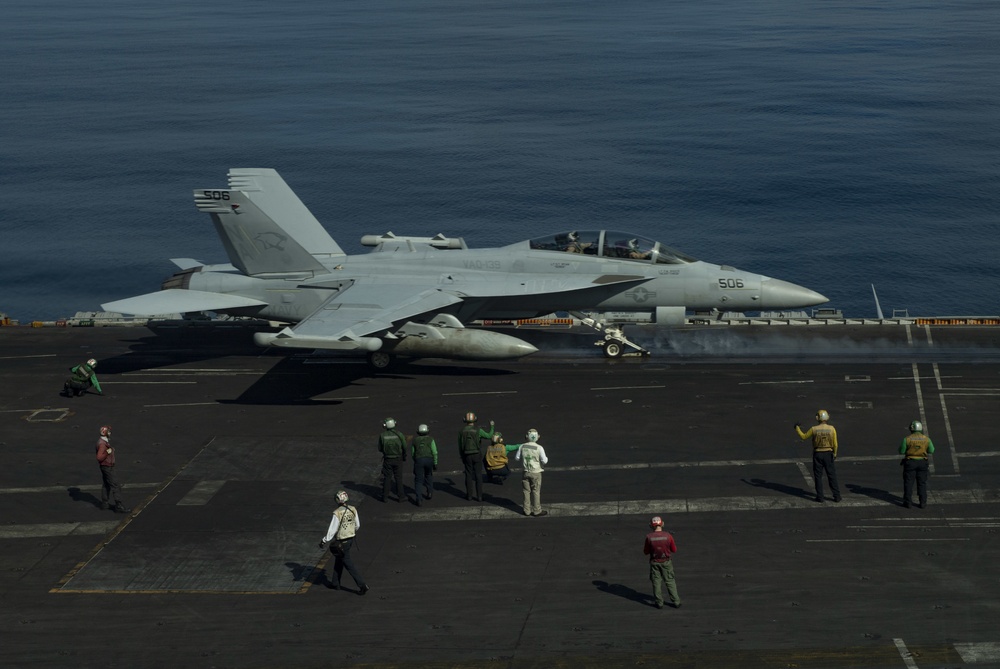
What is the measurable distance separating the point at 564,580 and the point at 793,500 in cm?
607

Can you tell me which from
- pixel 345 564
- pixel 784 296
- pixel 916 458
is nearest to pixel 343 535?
pixel 345 564

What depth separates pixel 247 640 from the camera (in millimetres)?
18531

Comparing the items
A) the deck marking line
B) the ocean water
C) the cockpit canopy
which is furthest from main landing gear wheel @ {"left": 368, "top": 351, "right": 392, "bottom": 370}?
the ocean water

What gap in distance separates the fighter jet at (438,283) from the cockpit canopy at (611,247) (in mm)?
31

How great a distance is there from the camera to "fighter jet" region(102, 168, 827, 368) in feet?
115

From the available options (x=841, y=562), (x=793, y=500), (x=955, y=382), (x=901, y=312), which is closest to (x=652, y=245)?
(x=955, y=382)

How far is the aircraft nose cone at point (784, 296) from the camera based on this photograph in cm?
3556

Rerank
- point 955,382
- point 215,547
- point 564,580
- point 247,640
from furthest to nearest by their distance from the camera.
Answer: point 955,382
point 215,547
point 564,580
point 247,640

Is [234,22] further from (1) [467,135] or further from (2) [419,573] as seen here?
(2) [419,573]

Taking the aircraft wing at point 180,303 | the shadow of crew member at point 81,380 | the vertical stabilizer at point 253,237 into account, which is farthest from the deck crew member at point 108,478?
the vertical stabilizer at point 253,237

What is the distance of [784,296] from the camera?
3556cm

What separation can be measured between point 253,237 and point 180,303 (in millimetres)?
3060

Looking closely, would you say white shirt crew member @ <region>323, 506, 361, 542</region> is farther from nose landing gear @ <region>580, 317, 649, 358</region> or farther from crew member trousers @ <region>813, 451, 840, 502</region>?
nose landing gear @ <region>580, 317, 649, 358</region>

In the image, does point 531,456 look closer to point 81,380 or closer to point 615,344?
point 615,344
